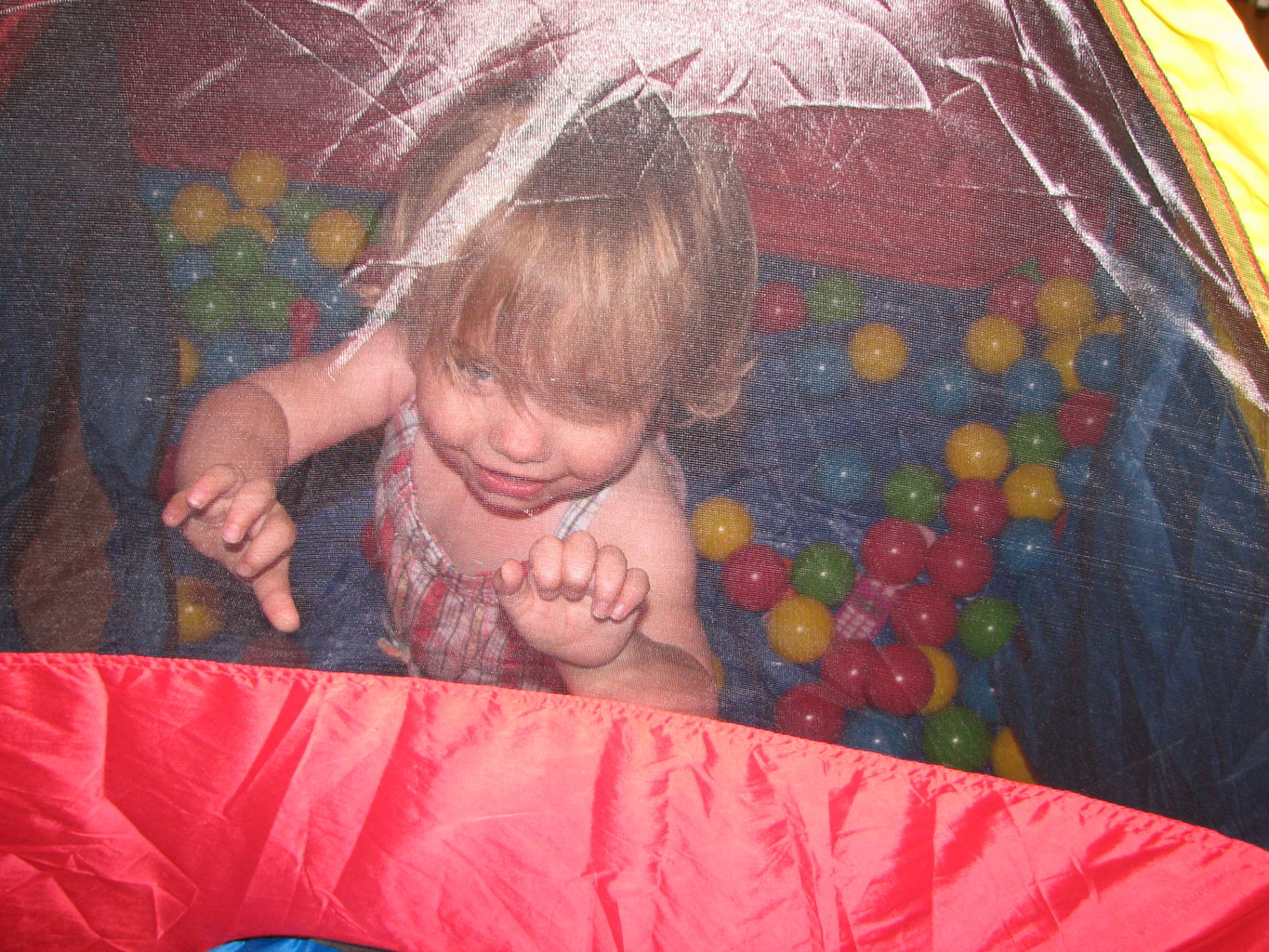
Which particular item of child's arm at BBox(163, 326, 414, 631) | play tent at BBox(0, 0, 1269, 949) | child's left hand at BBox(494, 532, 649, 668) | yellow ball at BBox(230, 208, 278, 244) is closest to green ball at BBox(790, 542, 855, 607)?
play tent at BBox(0, 0, 1269, 949)

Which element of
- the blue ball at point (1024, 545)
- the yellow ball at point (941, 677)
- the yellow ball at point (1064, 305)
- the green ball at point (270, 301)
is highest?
the green ball at point (270, 301)

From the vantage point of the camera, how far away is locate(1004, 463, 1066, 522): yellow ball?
0.54 meters

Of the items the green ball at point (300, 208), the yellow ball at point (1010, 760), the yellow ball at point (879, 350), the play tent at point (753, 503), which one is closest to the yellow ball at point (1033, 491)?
the play tent at point (753, 503)

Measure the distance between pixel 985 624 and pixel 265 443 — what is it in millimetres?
530

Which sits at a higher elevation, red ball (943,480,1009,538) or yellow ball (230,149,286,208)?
yellow ball (230,149,286,208)

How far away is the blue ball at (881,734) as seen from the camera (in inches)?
24.4

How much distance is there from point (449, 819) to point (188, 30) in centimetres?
51

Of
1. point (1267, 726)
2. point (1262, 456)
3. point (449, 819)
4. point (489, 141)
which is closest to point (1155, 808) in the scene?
point (1267, 726)

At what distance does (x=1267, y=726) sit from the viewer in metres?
0.59

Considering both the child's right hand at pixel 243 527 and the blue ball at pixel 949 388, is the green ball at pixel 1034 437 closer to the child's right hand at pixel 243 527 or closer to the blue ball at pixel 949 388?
the blue ball at pixel 949 388

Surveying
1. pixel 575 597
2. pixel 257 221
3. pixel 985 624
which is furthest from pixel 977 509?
pixel 257 221

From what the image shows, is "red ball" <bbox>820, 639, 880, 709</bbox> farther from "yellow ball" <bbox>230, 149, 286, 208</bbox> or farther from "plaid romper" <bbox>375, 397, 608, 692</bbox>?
"yellow ball" <bbox>230, 149, 286, 208</bbox>

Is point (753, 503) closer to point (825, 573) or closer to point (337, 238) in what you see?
point (825, 573)

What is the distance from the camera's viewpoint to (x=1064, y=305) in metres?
0.51
